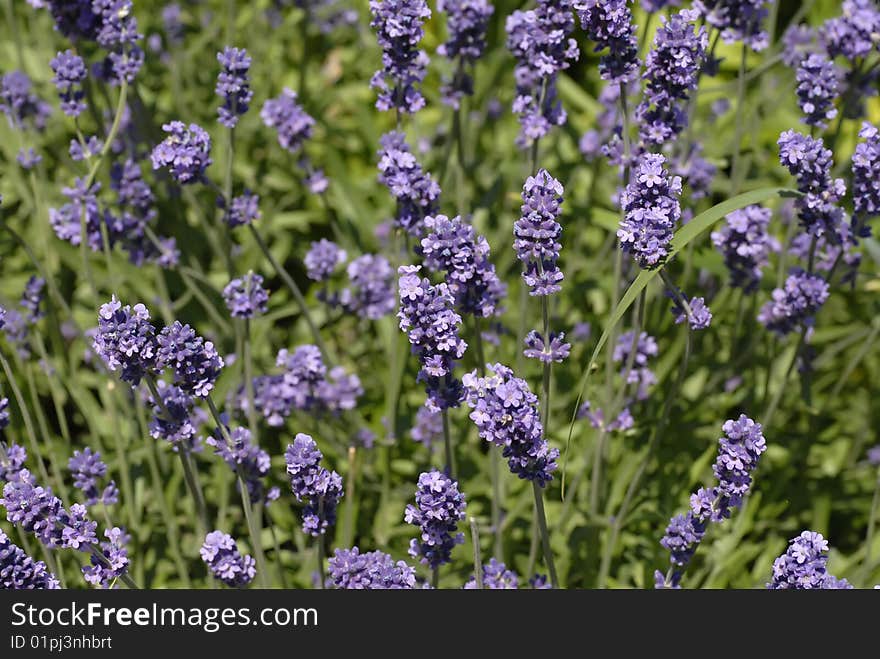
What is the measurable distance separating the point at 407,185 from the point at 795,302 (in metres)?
1.38

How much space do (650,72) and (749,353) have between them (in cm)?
148

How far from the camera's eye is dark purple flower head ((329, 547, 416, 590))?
9.62ft

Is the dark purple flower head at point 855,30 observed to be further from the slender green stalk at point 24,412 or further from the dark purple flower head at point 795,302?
the slender green stalk at point 24,412

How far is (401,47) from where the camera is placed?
11.5 ft

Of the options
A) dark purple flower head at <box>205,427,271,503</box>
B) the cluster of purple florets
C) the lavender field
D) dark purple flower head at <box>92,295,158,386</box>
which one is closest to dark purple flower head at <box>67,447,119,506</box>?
the lavender field

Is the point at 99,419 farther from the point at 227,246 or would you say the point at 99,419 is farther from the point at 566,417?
the point at 566,417

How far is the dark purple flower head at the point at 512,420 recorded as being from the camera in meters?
2.67

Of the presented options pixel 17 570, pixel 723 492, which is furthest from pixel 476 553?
pixel 17 570

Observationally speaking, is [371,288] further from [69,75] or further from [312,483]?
[312,483]

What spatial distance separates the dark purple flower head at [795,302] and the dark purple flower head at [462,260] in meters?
1.23

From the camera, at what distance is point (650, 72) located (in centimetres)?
325

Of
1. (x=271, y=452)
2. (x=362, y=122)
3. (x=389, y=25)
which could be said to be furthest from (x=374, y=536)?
(x=362, y=122)

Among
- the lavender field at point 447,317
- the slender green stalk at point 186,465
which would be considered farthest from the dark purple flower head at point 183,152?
the slender green stalk at point 186,465

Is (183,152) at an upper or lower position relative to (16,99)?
lower
